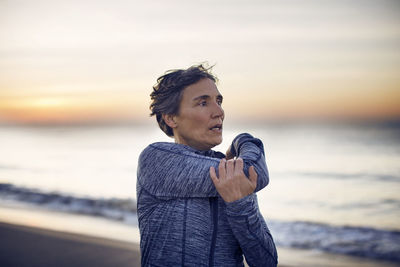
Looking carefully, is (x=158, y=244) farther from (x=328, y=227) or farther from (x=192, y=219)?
(x=328, y=227)

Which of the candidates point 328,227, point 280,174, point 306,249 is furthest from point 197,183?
point 280,174

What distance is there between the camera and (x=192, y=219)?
144cm

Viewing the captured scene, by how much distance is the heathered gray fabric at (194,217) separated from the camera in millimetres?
1412

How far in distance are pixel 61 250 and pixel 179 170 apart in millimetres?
5694

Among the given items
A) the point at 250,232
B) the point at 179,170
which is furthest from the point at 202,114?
the point at 250,232

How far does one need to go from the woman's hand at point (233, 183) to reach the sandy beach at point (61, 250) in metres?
4.92

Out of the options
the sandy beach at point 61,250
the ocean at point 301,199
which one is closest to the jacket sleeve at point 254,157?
the sandy beach at point 61,250

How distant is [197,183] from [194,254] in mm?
280

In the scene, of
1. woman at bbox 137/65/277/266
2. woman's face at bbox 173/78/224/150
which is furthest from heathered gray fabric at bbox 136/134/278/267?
woman's face at bbox 173/78/224/150

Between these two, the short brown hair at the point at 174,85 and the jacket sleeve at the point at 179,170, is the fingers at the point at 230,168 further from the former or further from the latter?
the short brown hair at the point at 174,85

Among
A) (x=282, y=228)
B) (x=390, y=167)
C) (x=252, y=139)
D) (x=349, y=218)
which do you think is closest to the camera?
(x=252, y=139)

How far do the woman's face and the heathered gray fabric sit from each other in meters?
0.17

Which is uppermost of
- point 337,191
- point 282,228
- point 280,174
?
point 280,174

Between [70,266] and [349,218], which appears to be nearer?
[70,266]
